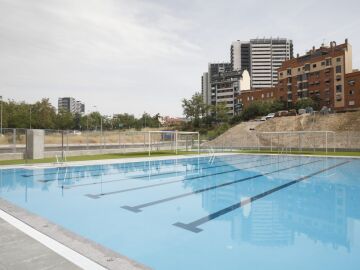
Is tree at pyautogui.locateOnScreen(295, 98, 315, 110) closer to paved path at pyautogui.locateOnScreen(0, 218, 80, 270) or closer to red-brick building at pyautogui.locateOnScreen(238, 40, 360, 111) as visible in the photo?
red-brick building at pyautogui.locateOnScreen(238, 40, 360, 111)

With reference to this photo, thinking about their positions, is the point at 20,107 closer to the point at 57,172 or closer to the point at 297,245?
the point at 57,172

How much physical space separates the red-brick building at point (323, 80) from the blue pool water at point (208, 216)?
56.6 meters

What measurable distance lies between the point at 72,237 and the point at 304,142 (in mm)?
41718

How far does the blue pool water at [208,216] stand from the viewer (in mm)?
4625

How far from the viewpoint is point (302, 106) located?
64125mm

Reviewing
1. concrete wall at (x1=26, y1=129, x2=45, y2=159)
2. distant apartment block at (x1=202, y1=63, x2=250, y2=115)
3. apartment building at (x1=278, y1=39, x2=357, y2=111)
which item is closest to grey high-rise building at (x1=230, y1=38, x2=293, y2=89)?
distant apartment block at (x1=202, y1=63, x2=250, y2=115)

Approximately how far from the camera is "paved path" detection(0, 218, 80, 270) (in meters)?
3.74

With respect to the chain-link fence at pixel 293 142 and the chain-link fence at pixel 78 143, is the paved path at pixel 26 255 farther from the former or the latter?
the chain-link fence at pixel 293 142

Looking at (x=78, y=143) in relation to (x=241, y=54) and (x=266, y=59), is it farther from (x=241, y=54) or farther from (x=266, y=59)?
(x=241, y=54)

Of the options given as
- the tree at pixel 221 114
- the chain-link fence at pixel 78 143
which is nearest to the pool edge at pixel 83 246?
the chain-link fence at pixel 78 143

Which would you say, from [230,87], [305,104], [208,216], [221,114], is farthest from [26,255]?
[230,87]

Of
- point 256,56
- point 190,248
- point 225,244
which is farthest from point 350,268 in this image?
point 256,56

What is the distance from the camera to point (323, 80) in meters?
68.5

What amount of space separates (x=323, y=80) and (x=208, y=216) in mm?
71654
